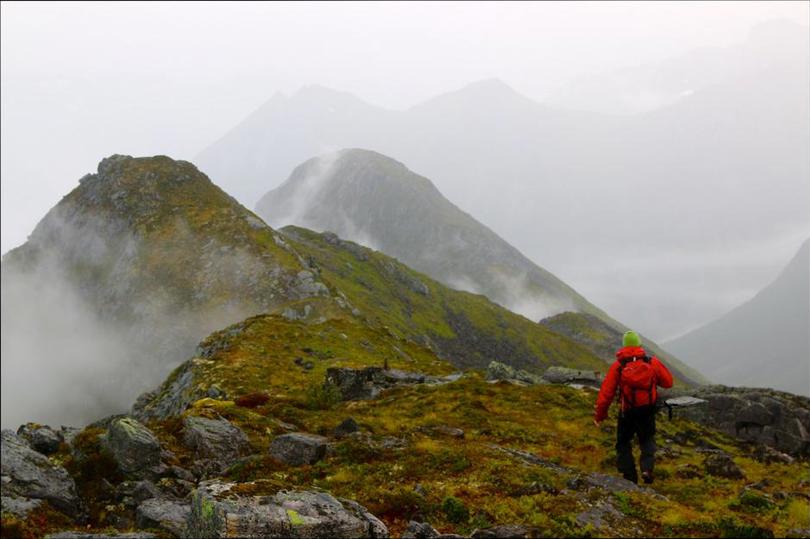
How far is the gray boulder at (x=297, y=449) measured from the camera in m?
23.2

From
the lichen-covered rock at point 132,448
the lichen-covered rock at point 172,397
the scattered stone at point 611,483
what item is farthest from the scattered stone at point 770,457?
the lichen-covered rock at point 172,397

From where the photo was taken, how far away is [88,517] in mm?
18781

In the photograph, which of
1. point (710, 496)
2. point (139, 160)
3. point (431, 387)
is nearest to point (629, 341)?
point (710, 496)

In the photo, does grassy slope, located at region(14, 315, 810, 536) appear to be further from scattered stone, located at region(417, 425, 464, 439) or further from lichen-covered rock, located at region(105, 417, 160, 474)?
lichen-covered rock, located at region(105, 417, 160, 474)

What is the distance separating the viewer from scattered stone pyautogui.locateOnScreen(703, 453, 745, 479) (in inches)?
1006

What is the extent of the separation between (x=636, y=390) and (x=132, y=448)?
19998 mm

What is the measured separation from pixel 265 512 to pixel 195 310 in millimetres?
110735

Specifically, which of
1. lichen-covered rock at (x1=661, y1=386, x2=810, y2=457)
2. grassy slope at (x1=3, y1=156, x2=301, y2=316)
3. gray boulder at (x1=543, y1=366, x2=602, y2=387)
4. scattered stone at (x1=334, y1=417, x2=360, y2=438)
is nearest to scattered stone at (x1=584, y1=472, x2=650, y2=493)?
scattered stone at (x1=334, y1=417, x2=360, y2=438)

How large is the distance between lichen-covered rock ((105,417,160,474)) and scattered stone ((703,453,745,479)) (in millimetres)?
25539

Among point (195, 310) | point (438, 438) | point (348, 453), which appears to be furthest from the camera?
point (195, 310)

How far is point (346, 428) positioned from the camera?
28.5 meters

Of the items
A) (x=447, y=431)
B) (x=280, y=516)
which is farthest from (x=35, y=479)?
(x=447, y=431)

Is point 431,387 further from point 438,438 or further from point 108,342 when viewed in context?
point 108,342

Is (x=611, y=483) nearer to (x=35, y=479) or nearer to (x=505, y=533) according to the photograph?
(x=505, y=533)
